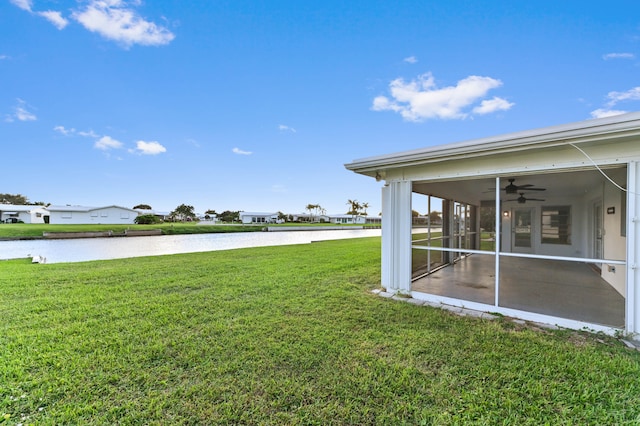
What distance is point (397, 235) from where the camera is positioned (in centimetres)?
491

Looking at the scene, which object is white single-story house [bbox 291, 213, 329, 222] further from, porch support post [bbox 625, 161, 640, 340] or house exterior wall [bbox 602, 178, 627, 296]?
porch support post [bbox 625, 161, 640, 340]

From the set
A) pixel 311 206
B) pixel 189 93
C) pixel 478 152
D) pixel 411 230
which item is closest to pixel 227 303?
pixel 411 230

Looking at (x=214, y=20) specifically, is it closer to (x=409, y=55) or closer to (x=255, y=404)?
(x=409, y=55)

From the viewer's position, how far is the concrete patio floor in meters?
3.90

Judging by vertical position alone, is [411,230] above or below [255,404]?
above

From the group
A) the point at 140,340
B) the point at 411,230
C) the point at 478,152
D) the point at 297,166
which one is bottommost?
the point at 140,340

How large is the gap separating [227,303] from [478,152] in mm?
4324

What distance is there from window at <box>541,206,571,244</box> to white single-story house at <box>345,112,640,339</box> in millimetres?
269

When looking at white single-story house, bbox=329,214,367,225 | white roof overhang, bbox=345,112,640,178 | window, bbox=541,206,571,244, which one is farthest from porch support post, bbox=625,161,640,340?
white single-story house, bbox=329,214,367,225

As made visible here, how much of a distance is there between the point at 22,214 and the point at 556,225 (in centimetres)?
5551

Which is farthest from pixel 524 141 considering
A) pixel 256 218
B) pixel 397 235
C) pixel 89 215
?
pixel 256 218

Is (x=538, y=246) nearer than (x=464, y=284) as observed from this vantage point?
No

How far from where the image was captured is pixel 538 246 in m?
10.1

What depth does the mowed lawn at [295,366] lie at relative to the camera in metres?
1.92
